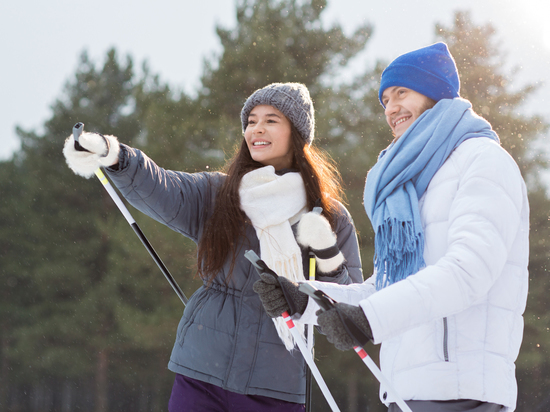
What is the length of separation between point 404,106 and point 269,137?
87 centimetres

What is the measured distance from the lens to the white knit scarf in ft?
7.45

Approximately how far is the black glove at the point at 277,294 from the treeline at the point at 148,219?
850 centimetres

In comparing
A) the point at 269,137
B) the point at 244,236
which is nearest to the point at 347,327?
the point at 244,236

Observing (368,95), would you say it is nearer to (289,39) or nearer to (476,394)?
(289,39)

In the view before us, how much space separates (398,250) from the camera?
4.60ft

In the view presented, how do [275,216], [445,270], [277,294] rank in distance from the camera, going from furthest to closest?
[275,216] → [277,294] → [445,270]

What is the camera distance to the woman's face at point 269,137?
2.46 m

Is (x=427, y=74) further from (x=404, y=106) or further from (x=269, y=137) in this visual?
(x=269, y=137)

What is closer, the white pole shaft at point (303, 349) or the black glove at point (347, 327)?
the black glove at point (347, 327)

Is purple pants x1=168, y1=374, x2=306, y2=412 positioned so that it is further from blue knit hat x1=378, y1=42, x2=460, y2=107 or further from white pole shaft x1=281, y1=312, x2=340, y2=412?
blue knit hat x1=378, y1=42, x2=460, y2=107

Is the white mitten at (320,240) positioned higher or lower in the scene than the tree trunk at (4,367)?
lower

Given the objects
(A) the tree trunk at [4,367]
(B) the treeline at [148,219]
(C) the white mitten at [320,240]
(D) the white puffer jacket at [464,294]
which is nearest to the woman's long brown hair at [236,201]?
(C) the white mitten at [320,240]

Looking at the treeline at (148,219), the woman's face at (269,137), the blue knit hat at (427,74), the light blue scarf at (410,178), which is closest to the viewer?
the light blue scarf at (410,178)

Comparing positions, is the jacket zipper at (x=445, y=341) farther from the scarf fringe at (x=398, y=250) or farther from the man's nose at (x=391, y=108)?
the man's nose at (x=391, y=108)
